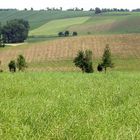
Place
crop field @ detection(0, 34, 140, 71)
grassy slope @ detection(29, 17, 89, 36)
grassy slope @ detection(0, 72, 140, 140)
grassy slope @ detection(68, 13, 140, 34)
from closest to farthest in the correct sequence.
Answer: grassy slope @ detection(0, 72, 140, 140) → crop field @ detection(0, 34, 140, 71) → grassy slope @ detection(68, 13, 140, 34) → grassy slope @ detection(29, 17, 89, 36)

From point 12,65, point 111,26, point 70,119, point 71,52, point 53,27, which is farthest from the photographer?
point 53,27

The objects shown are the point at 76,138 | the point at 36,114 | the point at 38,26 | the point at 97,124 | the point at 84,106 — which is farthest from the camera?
the point at 38,26

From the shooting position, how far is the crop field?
82.5 meters

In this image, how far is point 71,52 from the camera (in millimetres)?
93562

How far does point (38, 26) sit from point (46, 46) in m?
→ 92.7

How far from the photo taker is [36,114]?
896cm

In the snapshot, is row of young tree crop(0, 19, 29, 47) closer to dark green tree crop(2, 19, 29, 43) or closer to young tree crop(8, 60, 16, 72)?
dark green tree crop(2, 19, 29, 43)

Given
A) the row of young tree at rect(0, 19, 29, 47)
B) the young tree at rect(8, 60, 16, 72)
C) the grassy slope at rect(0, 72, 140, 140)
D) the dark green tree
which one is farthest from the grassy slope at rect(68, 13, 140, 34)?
the grassy slope at rect(0, 72, 140, 140)

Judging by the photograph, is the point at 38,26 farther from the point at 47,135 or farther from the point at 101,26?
the point at 47,135

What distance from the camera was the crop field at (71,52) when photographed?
82.5 meters

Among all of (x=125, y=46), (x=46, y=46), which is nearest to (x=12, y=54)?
(x=46, y=46)

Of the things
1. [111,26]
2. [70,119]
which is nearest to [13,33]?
[111,26]

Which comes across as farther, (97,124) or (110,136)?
(97,124)

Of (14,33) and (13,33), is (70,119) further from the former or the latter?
(14,33)
